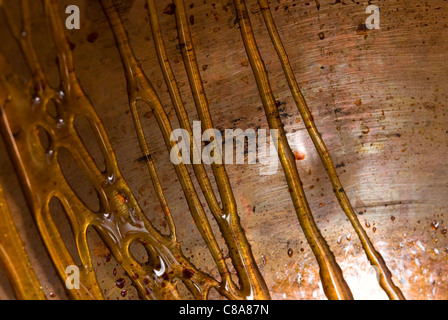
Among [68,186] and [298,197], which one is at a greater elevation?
[68,186]

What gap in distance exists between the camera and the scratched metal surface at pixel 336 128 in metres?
0.67

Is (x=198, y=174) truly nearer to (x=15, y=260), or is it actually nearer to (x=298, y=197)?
(x=298, y=197)

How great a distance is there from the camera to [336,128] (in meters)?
0.73

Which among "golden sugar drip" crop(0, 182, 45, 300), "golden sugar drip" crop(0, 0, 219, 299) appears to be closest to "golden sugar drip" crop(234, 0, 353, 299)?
"golden sugar drip" crop(0, 0, 219, 299)

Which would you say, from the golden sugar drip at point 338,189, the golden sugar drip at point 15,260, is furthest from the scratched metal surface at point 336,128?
the golden sugar drip at point 15,260

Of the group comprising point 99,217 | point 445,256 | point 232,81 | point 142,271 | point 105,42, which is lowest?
point 445,256

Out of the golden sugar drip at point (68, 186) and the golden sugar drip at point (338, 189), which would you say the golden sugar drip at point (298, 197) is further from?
the golden sugar drip at point (68, 186)

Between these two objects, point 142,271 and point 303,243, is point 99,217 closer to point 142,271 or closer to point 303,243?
point 142,271

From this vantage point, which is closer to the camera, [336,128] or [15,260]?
[15,260]

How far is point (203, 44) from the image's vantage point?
2.21 feet

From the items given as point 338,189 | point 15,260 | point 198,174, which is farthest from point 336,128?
point 15,260

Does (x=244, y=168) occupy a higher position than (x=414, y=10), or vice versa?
(x=414, y=10)

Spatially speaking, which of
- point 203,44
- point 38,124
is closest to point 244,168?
point 203,44

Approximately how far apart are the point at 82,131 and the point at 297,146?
1.24 ft
